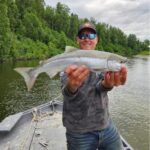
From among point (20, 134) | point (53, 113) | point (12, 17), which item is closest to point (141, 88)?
point (53, 113)

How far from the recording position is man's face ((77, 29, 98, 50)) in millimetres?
4328

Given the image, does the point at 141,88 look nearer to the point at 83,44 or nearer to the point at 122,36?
the point at 83,44

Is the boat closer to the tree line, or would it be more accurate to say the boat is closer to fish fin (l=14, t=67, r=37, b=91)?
fish fin (l=14, t=67, r=37, b=91)

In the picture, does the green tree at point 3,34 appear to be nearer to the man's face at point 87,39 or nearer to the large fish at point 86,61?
the man's face at point 87,39

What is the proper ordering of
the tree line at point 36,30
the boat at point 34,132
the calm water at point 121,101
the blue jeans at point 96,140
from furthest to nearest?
1. the tree line at point 36,30
2. the calm water at point 121,101
3. the boat at point 34,132
4. the blue jeans at point 96,140

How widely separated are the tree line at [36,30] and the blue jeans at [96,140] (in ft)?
168

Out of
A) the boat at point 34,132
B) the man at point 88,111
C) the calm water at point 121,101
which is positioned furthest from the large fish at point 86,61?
the calm water at point 121,101

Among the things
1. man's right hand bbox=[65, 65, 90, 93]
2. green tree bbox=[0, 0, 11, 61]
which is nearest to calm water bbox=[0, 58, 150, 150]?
man's right hand bbox=[65, 65, 90, 93]

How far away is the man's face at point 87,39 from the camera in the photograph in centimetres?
433

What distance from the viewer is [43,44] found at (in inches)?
3425

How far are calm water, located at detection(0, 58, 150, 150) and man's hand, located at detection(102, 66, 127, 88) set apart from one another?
10869mm

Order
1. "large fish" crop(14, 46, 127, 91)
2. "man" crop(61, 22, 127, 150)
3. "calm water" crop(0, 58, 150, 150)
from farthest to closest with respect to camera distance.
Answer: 1. "calm water" crop(0, 58, 150, 150)
2. "man" crop(61, 22, 127, 150)
3. "large fish" crop(14, 46, 127, 91)

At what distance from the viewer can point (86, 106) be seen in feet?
13.4

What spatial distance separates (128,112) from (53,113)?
338 inches
